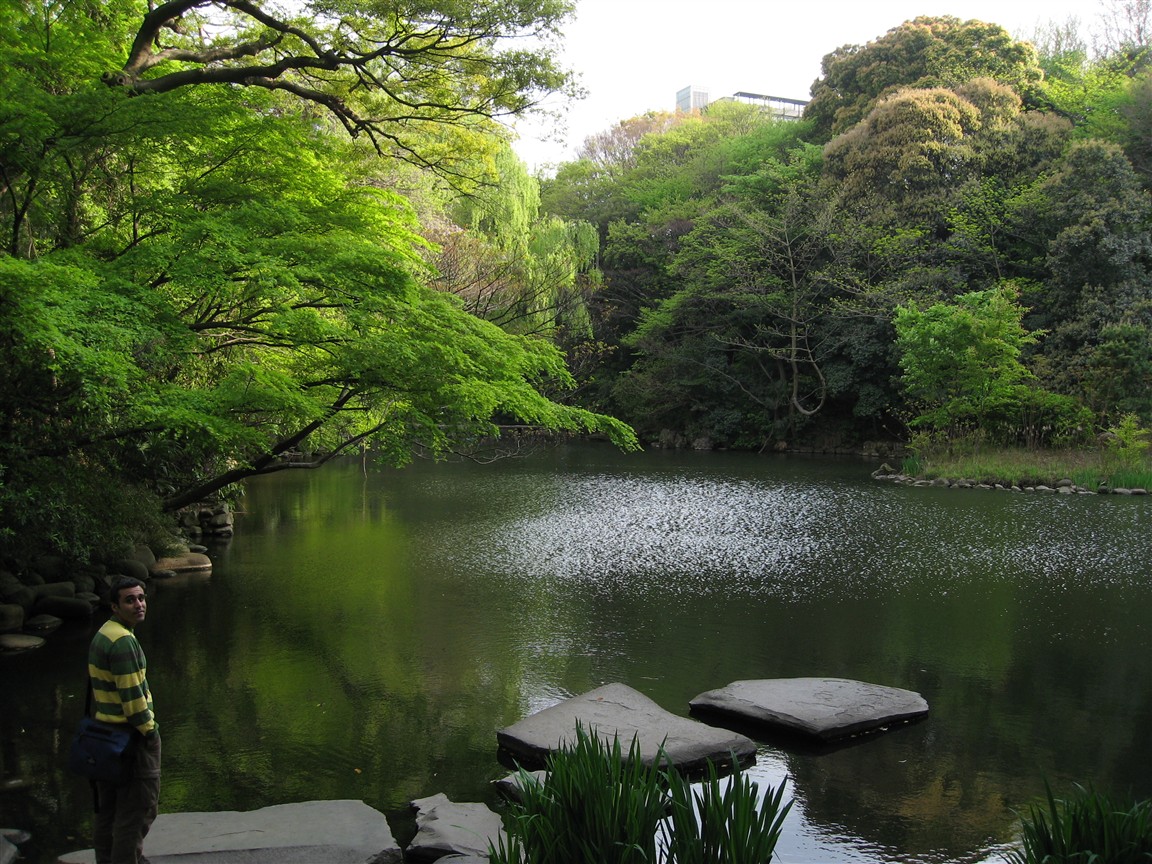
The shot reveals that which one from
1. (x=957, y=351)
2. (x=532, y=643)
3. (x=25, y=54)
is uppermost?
(x=25, y=54)

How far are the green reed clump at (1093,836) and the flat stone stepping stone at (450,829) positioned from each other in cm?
190

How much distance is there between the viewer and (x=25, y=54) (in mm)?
6430

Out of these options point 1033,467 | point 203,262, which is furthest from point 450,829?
point 1033,467

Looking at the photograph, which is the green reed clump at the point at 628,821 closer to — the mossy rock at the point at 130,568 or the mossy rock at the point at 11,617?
the mossy rock at the point at 11,617

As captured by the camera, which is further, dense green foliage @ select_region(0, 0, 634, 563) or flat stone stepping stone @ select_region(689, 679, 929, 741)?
dense green foliage @ select_region(0, 0, 634, 563)

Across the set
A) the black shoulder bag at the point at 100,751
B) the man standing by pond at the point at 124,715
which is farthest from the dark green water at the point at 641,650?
the black shoulder bag at the point at 100,751

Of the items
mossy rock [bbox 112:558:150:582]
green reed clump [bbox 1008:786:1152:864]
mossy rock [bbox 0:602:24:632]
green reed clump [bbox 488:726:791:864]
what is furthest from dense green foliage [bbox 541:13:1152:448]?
green reed clump [bbox 488:726:791:864]

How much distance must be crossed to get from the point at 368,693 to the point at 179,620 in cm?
269

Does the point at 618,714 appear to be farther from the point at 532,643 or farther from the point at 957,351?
the point at 957,351

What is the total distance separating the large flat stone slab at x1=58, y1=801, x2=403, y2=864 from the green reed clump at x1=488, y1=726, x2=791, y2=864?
101cm

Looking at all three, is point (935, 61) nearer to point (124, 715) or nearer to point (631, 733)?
point (631, 733)

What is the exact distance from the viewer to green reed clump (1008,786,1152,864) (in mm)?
2557

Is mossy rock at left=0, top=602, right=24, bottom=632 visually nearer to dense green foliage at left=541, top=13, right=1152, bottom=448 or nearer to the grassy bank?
the grassy bank

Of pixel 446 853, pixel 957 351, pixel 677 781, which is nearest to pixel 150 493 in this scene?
pixel 446 853
